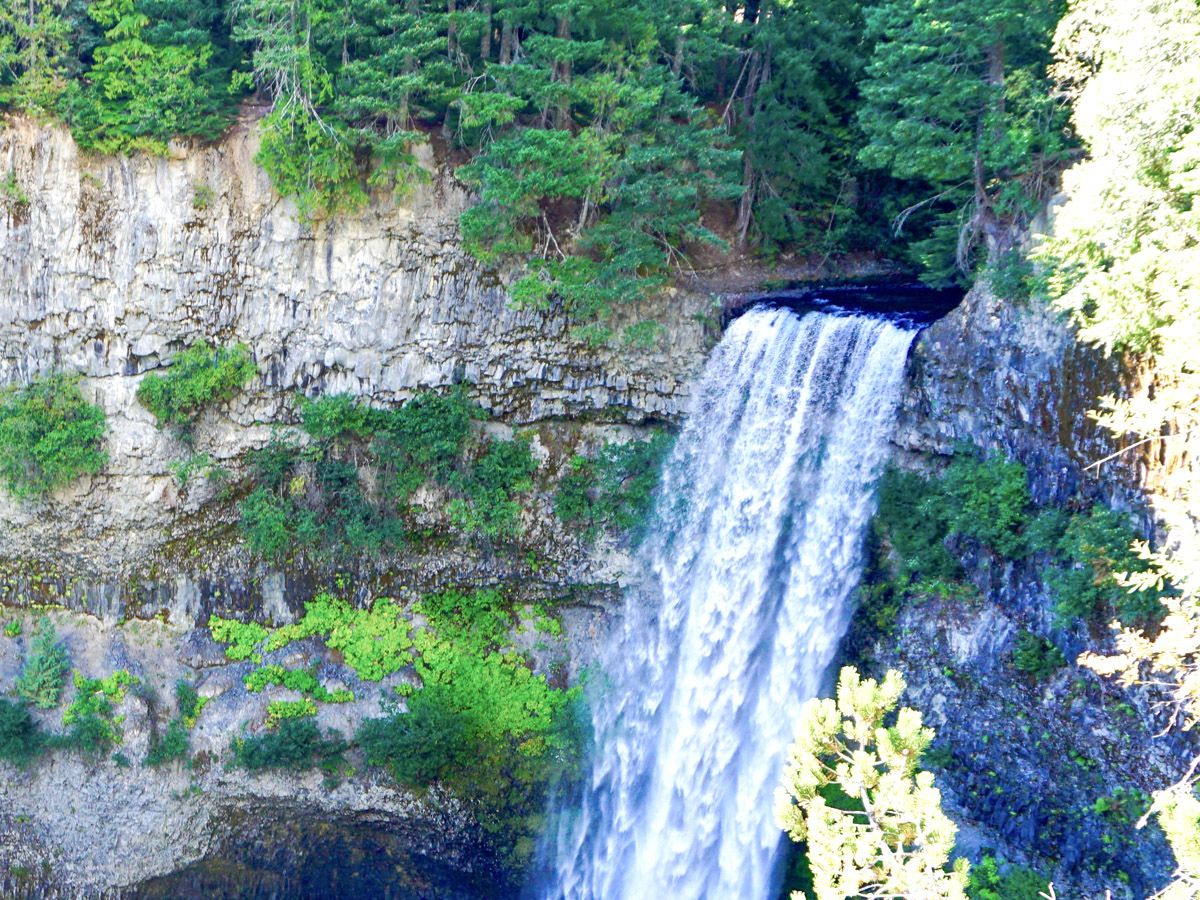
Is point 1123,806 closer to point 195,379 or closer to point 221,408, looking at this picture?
point 221,408

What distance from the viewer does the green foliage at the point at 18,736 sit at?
56.7 ft

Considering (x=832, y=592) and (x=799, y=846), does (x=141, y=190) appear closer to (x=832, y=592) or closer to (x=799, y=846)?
(x=832, y=592)

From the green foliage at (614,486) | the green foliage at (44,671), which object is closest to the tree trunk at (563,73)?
the green foliage at (614,486)

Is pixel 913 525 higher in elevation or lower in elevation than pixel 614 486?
higher

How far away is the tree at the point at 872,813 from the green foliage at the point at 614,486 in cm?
1032

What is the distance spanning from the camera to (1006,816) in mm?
12820

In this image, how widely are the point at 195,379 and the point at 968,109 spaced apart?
13940mm

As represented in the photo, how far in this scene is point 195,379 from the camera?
17578 mm

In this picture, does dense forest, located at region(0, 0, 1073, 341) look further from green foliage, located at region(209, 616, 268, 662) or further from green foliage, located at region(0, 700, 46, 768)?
green foliage, located at region(0, 700, 46, 768)

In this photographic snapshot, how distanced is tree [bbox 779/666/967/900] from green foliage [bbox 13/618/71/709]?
15572 mm

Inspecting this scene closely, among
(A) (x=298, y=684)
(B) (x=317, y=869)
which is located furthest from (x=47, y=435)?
(B) (x=317, y=869)

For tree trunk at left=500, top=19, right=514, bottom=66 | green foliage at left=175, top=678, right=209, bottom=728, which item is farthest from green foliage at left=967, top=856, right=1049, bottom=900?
tree trunk at left=500, top=19, right=514, bottom=66

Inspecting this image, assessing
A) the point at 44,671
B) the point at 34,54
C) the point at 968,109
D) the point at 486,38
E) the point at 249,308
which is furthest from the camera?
the point at 44,671

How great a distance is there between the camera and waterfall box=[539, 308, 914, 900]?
1490cm
